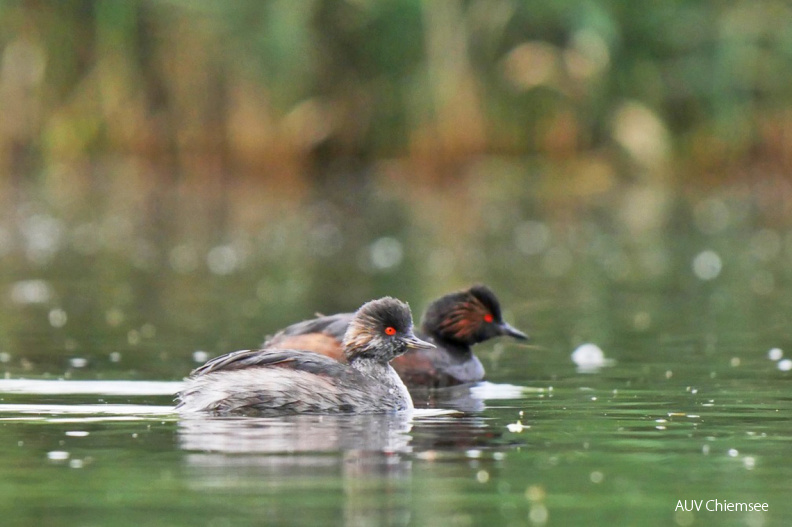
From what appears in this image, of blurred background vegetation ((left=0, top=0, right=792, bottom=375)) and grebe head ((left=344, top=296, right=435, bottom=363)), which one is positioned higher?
blurred background vegetation ((left=0, top=0, right=792, bottom=375))

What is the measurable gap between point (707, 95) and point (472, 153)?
4240 mm

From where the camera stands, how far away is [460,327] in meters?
12.0

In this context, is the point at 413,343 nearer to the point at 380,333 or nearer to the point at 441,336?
the point at 380,333

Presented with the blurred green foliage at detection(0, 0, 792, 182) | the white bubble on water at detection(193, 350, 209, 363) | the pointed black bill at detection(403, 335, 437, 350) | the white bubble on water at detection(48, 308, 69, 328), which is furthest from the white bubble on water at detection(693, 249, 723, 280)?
the pointed black bill at detection(403, 335, 437, 350)

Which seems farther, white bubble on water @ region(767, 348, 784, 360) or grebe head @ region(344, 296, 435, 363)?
white bubble on water @ region(767, 348, 784, 360)

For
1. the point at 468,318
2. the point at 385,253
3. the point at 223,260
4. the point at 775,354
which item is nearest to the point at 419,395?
the point at 468,318

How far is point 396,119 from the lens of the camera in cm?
3034

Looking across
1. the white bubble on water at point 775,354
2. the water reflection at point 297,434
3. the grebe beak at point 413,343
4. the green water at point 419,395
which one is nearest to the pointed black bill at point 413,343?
the grebe beak at point 413,343

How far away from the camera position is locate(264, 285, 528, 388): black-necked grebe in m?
11.3

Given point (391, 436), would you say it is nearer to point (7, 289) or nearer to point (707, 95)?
point (7, 289)

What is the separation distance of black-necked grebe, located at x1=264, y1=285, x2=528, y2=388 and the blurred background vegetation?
36.2ft

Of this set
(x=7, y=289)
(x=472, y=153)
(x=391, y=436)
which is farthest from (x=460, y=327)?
(x=472, y=153)

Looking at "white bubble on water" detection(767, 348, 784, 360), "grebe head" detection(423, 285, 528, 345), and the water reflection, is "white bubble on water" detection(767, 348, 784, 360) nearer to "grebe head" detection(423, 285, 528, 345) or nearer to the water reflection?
"grebe head" detection(423, 285, 528, 345)

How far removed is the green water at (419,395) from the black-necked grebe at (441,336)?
318 mm
